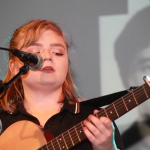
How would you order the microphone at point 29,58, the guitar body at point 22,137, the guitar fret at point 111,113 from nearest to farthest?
1. the microphone at point 29,58
2. the guitar fret at point 111,113
3. the guitar body at point 22,137

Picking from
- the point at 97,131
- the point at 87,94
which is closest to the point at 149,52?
the point at 87,94

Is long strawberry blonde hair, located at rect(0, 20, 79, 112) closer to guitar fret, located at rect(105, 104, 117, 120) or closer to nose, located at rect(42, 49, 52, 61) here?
nose, located at rect(42, 49, 52, 61)

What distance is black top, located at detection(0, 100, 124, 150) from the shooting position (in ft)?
4.22

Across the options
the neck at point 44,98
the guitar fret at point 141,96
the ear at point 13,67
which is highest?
the ear at point 13,67

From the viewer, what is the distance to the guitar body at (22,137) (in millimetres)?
1225

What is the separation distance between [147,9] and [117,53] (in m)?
0.25

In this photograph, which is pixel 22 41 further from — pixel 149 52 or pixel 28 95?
pixel 149 52

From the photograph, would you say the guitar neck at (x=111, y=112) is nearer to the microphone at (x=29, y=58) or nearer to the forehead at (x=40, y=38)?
the microphone at (x=29, y=58)

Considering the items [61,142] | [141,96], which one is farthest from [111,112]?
[61,142]

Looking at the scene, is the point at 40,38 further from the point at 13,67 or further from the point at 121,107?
the point at 121,107

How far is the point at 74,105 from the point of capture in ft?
4.51

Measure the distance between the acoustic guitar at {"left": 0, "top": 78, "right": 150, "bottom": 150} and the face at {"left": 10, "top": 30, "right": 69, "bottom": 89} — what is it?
183 millimetres

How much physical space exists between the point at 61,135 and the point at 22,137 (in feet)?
0.54

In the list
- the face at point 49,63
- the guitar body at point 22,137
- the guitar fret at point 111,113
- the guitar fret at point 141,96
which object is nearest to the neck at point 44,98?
the face at point 49,63
